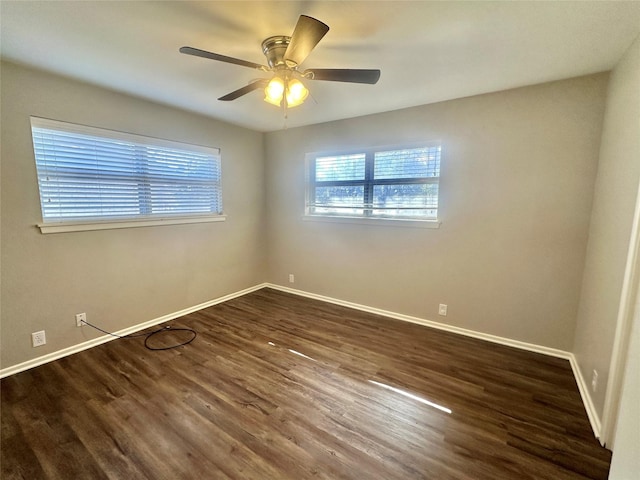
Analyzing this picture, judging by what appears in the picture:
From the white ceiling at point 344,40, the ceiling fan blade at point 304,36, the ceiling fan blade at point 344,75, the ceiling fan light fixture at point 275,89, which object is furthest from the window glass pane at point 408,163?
the ceiling fan blade at point 304,36

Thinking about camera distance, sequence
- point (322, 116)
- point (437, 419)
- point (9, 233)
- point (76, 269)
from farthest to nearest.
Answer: point (322, 116)
point (76, 269)
point (9, 233)
point (437, 419)

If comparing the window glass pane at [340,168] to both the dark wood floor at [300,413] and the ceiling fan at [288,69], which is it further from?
the dark wood floor at [300,413]

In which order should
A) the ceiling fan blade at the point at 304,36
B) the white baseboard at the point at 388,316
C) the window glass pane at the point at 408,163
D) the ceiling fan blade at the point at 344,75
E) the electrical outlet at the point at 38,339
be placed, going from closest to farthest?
the ceiling fan blade at the point at 304,36 → the ceiling fan blade at the point at 344,75 → the white baseboard at the point at 388,316 → the electrical outlet at the point at 38,339 → the window glass pane at the point at 408,163

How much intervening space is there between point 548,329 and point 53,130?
182 inches

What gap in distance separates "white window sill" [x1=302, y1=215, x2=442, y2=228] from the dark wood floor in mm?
1198

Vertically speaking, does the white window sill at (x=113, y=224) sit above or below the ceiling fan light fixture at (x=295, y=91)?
below

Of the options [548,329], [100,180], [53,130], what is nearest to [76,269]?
[100,180]

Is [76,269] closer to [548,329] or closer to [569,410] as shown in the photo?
[569,410]

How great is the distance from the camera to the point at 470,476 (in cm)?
138

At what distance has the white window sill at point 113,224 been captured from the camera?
229 cm

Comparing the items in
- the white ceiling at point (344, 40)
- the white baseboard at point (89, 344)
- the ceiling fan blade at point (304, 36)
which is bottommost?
the white baseboard at point (89, 344)

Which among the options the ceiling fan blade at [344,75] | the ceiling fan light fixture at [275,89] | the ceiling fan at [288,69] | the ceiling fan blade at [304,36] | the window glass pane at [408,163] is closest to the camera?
the ceiling fan blade at [304,36]

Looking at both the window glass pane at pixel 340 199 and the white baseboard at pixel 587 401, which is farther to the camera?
the window glass pane at pixel 340 199

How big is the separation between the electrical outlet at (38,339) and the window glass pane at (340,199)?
306 centimetres
